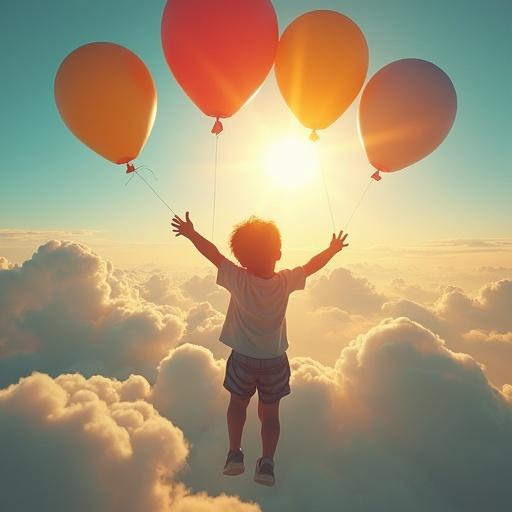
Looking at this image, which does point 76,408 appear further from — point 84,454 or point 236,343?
point 236,343

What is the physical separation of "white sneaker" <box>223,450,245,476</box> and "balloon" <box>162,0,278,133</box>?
5161 millimetres

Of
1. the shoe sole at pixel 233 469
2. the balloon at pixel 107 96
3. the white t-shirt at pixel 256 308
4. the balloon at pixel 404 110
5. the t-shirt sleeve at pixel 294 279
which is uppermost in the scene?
the balloon at pixel 404 110

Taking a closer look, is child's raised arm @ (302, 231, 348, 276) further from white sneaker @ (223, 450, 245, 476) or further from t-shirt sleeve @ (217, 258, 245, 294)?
white sneaker @ (223, 450, 245, 476)

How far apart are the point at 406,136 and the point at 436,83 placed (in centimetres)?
102

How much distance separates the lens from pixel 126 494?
585 feet

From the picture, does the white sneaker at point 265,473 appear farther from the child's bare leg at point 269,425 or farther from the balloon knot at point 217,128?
the balloon knot at point 217,128

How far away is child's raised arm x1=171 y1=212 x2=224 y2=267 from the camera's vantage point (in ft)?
14.1

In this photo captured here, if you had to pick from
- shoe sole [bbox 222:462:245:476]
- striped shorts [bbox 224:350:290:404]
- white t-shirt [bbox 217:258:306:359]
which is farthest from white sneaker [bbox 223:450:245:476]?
white t-shirt [bbox 217:258:306:359]

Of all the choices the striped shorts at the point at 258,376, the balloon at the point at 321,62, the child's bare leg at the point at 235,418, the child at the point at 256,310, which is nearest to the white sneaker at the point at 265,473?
the child at the point at 256,310

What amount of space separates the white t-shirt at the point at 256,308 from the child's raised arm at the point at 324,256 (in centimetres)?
11

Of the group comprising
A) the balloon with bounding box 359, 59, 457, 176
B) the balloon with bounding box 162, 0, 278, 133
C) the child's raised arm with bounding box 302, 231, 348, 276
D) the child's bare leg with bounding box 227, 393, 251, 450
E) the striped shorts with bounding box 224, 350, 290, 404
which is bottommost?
the child's bare leg with bounding box 227, 393, 251, 450

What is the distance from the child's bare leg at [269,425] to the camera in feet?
15.6

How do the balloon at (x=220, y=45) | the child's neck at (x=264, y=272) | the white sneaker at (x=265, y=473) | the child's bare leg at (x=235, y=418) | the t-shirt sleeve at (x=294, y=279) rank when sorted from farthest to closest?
the balloon at (x=220, y=45)
the child's bare leg at (x=235, y=418)
the white sneaker at (x=265, y=473)
the t-shirt sleeve at (x=294, y=279)
the child's neck at (x=264, y=272)

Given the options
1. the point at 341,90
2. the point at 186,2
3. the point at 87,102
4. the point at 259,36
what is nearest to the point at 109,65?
the point at 87,102
